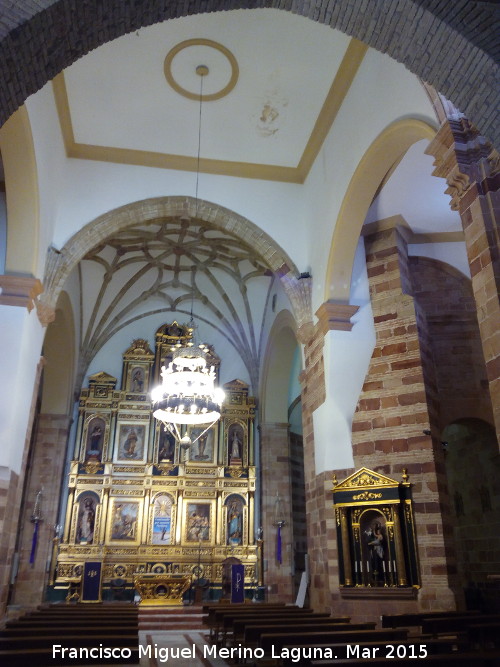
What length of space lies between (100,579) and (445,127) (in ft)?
40.6

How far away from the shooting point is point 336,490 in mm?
8906

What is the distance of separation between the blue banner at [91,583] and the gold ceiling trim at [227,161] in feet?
30.4

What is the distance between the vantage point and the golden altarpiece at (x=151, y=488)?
14.5 m

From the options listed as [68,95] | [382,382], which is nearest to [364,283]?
[382,382]

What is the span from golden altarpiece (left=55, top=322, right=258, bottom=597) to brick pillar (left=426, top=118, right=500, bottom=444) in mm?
10223

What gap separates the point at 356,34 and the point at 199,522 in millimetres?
13560

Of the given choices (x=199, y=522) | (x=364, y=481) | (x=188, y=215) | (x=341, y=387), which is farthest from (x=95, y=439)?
(x=364, y=481)

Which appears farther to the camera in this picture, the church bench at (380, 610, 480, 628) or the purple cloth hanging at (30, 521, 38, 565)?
the purple cloth hanging at (30, 521, 38, 565)

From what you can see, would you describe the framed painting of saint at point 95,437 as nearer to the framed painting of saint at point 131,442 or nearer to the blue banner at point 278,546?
the framed painting of saint at point 131,442

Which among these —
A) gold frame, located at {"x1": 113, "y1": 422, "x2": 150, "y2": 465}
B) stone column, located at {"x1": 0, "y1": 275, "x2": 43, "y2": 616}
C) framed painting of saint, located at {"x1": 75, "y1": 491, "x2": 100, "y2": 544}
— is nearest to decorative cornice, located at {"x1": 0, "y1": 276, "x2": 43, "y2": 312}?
stone column, located at {"x1": 0, "y1": 275, "x2": 43, "y2": 616}

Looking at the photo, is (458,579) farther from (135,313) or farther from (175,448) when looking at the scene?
(135,313)

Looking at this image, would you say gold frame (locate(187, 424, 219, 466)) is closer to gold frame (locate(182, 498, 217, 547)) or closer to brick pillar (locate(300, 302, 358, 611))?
gold frame (locate(182, 498, 217, 547))

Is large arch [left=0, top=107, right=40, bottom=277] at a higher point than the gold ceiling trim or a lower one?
lower

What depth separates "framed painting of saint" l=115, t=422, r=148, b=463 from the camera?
15.7 meters
